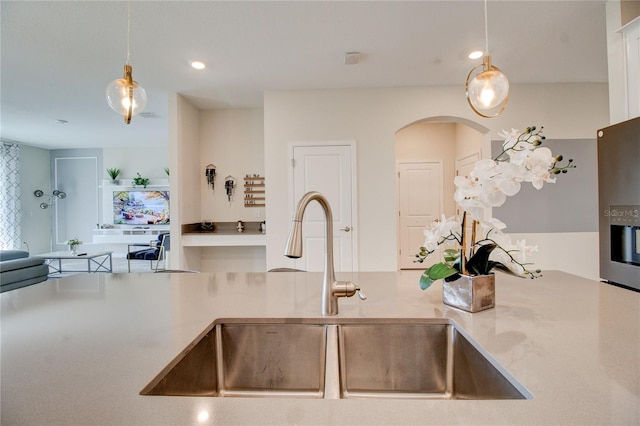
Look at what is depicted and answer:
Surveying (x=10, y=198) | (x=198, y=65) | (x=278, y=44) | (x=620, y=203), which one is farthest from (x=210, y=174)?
(x=10, y=198)

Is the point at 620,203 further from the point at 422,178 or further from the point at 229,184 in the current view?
the point at 229,184

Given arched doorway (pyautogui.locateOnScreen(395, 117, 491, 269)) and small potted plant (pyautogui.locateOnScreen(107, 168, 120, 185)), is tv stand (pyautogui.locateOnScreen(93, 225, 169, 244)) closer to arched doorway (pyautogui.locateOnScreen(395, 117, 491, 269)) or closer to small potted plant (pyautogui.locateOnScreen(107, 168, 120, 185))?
small potted plant (pyautogui.locateOnScreen(107, 168, 120, 185))

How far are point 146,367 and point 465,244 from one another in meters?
0.93

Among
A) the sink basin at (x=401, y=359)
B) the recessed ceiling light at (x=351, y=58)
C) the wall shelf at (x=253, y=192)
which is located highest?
the recessed ceiling light at (x=351, y=58)

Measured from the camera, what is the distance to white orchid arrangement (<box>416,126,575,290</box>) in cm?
85

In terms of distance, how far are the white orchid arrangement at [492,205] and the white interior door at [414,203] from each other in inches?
183

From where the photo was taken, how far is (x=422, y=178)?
558 centimetres

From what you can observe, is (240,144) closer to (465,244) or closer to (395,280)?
(395,280)

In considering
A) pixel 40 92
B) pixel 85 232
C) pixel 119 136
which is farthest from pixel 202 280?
pixel 85 232

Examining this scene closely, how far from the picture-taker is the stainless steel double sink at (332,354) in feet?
2.99

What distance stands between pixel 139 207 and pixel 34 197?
224cm

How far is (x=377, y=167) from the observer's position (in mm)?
3727

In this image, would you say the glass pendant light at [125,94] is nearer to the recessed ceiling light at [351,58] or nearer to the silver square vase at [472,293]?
the recessed ceiling light at [351,58]

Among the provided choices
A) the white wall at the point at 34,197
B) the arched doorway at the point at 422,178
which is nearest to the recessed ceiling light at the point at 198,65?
the arched doorway at the point at 422,178
